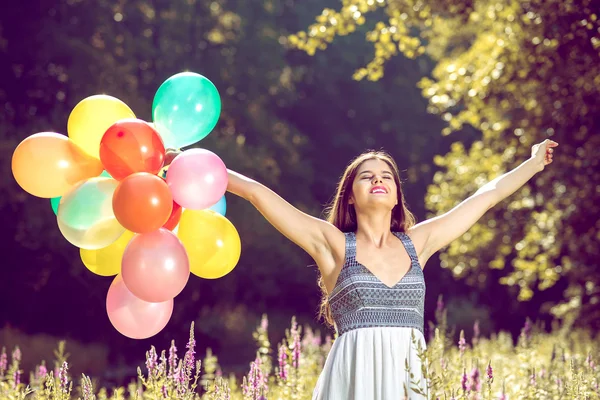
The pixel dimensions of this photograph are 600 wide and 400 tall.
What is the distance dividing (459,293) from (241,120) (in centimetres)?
844

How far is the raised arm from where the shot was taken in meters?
3.22

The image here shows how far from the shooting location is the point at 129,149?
3141mm

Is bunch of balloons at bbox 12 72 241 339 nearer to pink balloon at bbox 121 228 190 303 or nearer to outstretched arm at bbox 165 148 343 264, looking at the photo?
pink balloon at bbox 121 228 190 303

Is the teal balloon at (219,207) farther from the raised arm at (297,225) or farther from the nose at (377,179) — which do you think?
the nose at (377,179)

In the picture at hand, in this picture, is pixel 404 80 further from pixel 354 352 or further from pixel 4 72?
pixel 354 352

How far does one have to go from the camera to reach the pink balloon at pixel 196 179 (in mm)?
3176

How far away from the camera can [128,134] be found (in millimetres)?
3158

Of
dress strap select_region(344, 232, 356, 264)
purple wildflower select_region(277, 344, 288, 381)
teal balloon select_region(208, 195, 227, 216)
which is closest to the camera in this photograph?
dress strap select_region(344, 232, 356, 264)

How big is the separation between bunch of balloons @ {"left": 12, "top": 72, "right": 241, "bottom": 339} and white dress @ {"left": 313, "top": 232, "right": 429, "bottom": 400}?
0.59m

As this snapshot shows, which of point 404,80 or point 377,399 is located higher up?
point 404,80

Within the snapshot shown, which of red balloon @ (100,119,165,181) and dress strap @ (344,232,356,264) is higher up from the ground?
red balloon @ (100,119,165,181)

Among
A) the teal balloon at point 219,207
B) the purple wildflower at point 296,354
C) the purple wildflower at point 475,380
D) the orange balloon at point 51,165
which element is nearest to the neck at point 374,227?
the teal balloon at point 219,207

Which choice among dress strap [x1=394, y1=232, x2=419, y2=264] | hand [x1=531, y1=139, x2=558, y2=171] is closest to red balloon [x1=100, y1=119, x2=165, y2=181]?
dress strap [x1=394, y1=232, x2=419, y2=264]

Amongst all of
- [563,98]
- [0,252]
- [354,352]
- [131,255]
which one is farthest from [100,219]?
[0,252]
